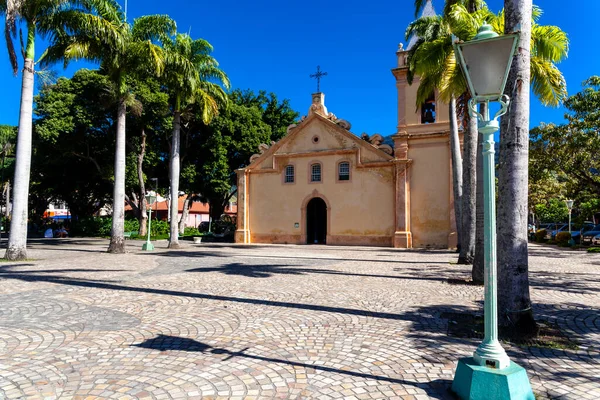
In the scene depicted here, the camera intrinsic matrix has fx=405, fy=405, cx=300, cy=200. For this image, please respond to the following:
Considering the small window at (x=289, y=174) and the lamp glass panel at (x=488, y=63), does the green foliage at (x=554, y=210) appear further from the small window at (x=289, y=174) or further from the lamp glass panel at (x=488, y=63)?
the lamp glass panel at (x=488, y=63)

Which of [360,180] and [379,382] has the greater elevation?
[360,180]

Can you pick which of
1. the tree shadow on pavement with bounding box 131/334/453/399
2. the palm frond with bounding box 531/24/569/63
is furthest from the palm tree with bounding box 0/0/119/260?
the palm frond with bounding box 531/24/569/63

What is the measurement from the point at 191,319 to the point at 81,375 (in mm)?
2156

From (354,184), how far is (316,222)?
12.2 feet

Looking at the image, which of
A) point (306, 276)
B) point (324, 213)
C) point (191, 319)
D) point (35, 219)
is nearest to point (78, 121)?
point (324, 213)

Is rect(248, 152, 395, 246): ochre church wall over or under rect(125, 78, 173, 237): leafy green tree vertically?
under

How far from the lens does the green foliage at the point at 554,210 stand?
44.6 meters

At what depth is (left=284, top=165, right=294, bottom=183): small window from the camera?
89.7ft

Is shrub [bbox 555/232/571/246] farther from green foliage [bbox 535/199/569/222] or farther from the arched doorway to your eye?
green foliage [bbox 535/199/569/222]

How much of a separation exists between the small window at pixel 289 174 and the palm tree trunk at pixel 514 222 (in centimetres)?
2190

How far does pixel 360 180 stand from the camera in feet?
81.9

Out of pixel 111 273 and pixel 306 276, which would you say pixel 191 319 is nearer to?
pixel 306 276

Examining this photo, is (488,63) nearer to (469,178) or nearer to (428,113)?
(469,178)

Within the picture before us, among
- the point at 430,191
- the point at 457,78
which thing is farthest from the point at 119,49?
the point at 430,191
